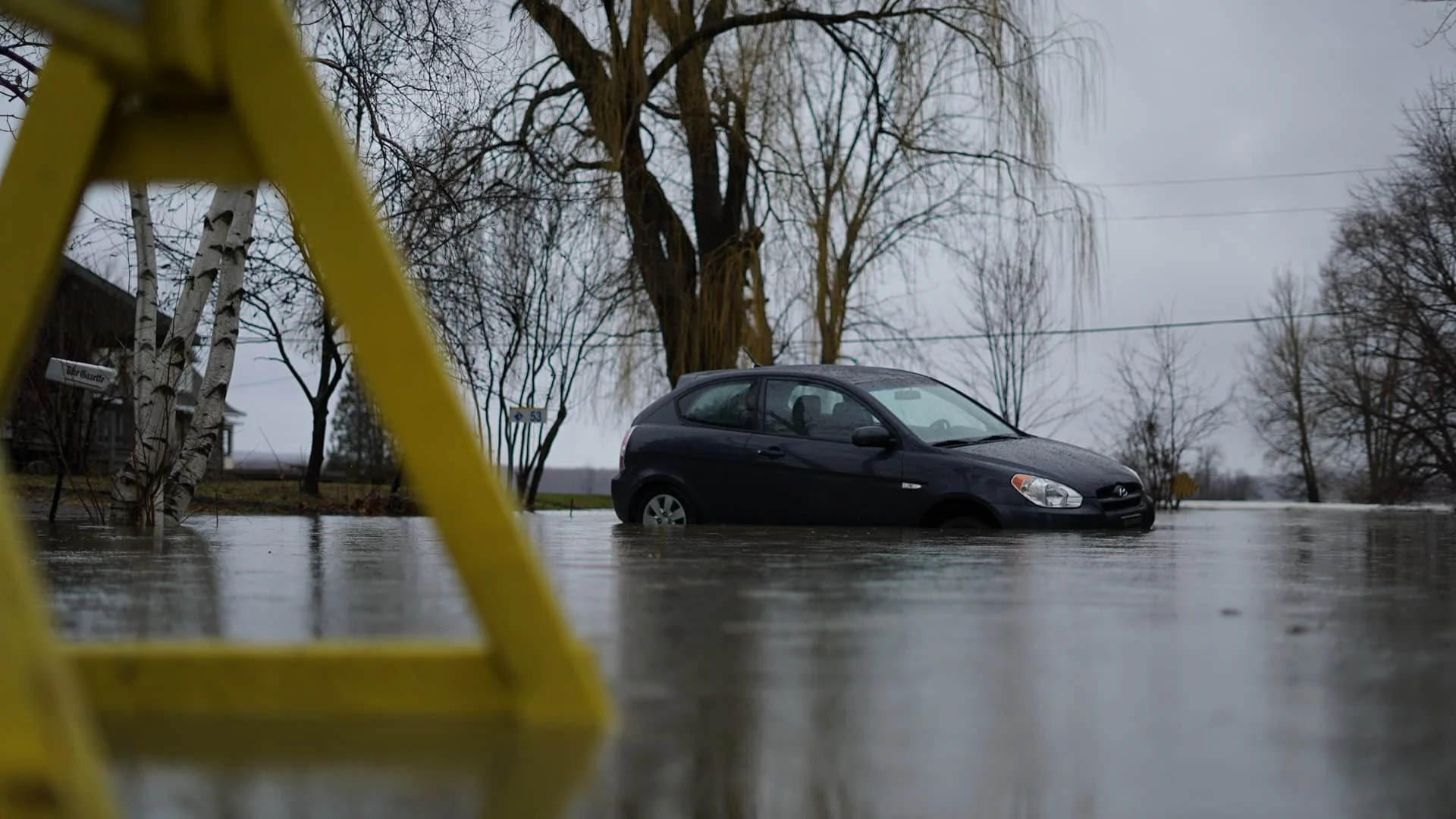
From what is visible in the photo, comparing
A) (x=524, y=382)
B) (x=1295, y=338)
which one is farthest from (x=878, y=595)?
(x=1295, y=338)

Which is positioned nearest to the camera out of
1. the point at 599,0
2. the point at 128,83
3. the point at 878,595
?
the point at 128,83

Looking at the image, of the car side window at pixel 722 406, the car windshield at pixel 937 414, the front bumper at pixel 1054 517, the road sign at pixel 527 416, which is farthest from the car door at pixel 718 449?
A: the road sign at pixel 527 416

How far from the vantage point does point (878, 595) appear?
201 inches

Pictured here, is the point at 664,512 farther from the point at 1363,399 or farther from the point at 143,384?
the point at 1363,399

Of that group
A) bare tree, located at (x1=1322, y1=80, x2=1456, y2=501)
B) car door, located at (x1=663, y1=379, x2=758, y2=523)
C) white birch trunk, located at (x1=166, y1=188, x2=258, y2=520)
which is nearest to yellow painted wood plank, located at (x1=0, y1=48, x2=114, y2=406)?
white birch trunk, located at (x1=166, y1=188, x2=258, y2=520)

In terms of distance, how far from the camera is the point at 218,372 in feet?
39.3

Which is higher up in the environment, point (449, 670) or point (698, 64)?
point (698, 64)

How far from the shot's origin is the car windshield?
39.7 ft

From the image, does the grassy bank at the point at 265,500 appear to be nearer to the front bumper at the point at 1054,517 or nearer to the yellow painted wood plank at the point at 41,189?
the front bumper at the point at 1054,517

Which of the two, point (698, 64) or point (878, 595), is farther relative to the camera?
point (698, 64)

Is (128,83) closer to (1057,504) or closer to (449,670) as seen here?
(449,670)

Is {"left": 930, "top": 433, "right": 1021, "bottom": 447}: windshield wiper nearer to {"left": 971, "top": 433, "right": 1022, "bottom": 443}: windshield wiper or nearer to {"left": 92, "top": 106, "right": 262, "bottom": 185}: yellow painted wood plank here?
{"left": 971, "top": 433, "right": 1022, "bottom": 443}: windshield wiper

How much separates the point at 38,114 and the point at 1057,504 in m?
9.35

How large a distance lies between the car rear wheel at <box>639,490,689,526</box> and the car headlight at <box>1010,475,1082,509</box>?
2932 millimetres
